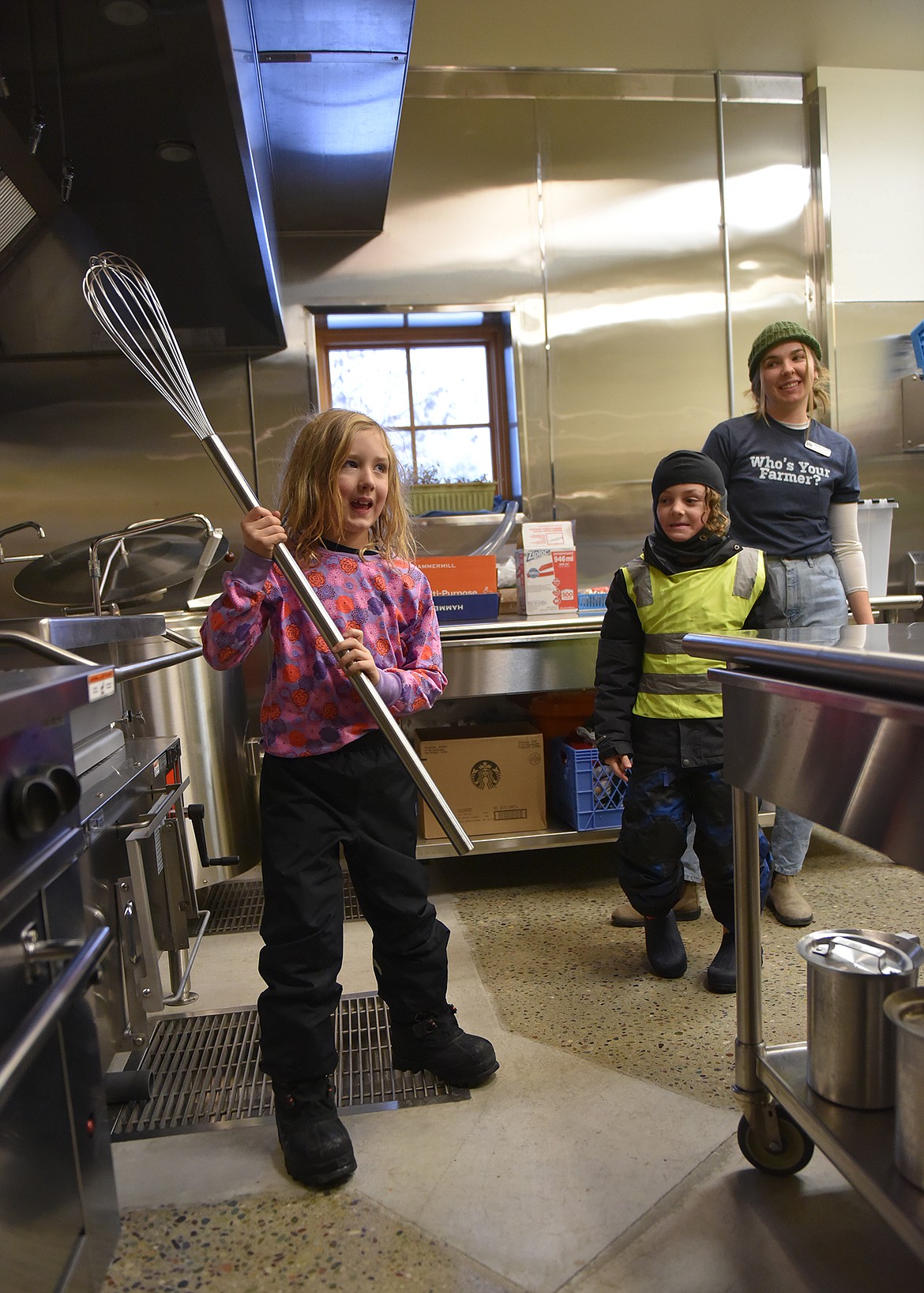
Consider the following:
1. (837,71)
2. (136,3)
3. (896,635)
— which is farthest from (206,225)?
(837,71)

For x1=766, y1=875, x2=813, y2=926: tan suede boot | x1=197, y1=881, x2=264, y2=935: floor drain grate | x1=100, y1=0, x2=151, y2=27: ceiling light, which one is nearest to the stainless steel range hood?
x1=100, y1=0, x2=151, y2=27: ceiling light

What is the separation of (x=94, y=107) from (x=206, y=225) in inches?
17.7

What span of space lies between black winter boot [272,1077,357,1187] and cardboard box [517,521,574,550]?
60.3 inches

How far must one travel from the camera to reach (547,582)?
7.93 feet

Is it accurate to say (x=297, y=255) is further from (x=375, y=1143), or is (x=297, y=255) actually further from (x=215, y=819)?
(x=375, y=1143)

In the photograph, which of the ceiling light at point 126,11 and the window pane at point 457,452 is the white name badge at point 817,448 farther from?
the ceiling light at point 126,11

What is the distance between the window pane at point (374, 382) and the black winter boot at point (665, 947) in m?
1.93

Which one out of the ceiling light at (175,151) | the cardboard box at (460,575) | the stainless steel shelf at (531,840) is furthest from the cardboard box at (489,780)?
the ceiling light at (175,151)

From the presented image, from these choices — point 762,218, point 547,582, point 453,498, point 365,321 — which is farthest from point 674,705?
point 762,218

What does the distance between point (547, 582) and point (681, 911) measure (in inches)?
35.7

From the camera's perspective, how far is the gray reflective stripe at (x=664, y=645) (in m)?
1.79

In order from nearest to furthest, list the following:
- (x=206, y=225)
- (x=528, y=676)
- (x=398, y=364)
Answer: (x=206, y=225) → (x=528, y=676) → (x=398, y=364)

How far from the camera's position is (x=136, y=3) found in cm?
114

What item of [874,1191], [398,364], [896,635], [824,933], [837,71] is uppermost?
[837,71]
